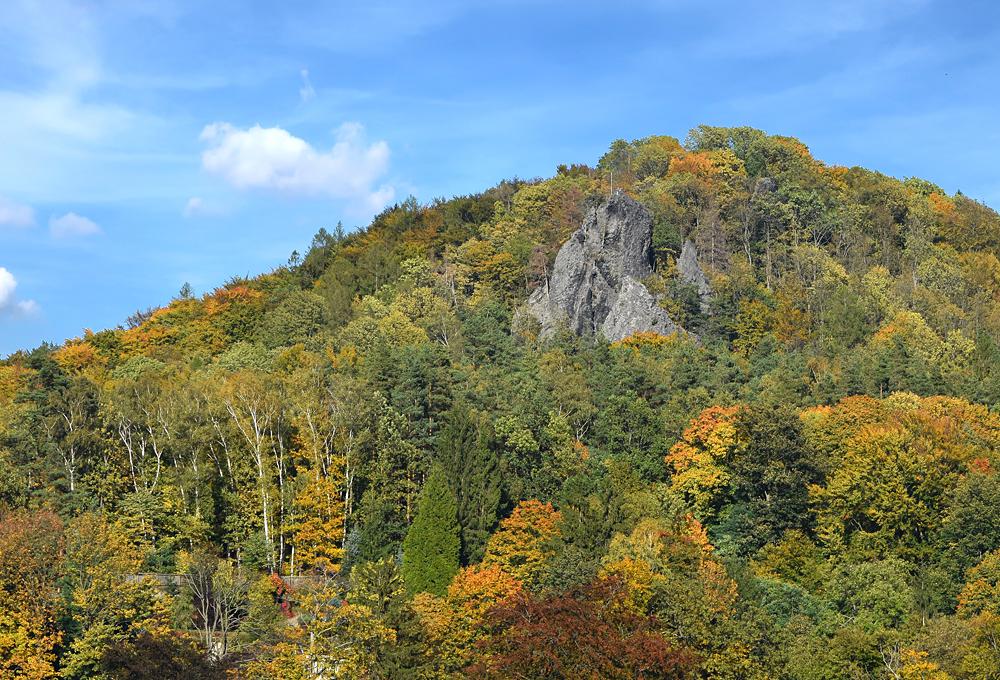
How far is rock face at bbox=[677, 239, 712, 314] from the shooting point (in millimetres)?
107938

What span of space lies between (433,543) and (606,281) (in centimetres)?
4682

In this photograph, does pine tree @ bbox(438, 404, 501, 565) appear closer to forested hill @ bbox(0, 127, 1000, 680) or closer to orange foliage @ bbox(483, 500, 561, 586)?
forested hill @ bbox(0, 127, 1000, 680)

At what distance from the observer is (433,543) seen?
66125 mm

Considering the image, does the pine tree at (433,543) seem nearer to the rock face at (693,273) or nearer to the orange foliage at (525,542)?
the orange foliage at (525,542)

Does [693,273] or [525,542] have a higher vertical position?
[693,273]

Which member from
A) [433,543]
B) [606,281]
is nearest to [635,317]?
[606,281]


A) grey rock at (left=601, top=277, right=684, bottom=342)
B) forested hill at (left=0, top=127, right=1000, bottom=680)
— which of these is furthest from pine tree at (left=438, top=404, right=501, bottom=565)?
grey rock at (left=601, top=277, right=684, bottom=342)

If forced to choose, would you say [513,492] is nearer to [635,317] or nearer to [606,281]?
[635,317]

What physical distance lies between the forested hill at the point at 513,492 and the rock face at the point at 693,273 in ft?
4.18

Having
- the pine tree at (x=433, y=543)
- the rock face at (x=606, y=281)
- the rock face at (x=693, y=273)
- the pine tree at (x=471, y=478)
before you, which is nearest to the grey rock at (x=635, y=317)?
the rock face at (x=606, y=281)

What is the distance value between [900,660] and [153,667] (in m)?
32.0

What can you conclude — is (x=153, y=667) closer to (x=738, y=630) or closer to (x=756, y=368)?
(x=738, y=630)

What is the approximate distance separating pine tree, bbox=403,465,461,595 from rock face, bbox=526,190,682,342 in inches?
1398

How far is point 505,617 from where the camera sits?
169ft
